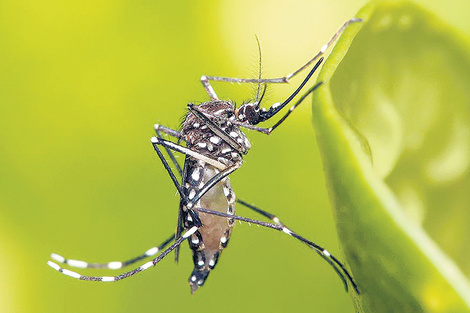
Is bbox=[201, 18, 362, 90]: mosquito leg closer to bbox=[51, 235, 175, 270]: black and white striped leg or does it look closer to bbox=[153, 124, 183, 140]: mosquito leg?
bbox=[153, 124, 183, 140]: mosquito leg

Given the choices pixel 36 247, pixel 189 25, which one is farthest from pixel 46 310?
pixel 189 25

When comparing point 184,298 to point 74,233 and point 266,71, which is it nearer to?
point 74,233

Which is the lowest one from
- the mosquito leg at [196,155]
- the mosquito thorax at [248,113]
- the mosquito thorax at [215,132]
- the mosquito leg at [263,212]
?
the mosquito leg at [263,212]

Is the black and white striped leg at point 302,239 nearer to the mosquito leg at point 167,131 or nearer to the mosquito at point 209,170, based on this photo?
the mosquito at point 209,170

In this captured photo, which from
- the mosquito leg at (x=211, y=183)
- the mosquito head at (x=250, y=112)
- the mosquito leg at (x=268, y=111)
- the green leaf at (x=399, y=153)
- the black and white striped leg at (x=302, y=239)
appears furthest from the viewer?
the mosquito head at (x=250, y=112)

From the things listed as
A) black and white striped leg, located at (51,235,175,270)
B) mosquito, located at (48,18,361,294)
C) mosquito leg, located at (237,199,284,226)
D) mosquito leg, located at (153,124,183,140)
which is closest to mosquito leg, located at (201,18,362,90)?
mosquito, located at (48,18,361,294)

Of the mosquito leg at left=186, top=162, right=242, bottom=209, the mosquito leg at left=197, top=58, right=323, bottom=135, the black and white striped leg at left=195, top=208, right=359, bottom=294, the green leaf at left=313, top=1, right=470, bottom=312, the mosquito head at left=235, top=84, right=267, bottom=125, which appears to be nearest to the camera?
the green leaf at left=313, top=1, right=470, bottom=312

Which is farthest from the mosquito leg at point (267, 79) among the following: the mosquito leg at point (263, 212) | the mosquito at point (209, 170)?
the mosquito leg at point (263, 212)

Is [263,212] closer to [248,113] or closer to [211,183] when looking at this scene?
[211,183]
